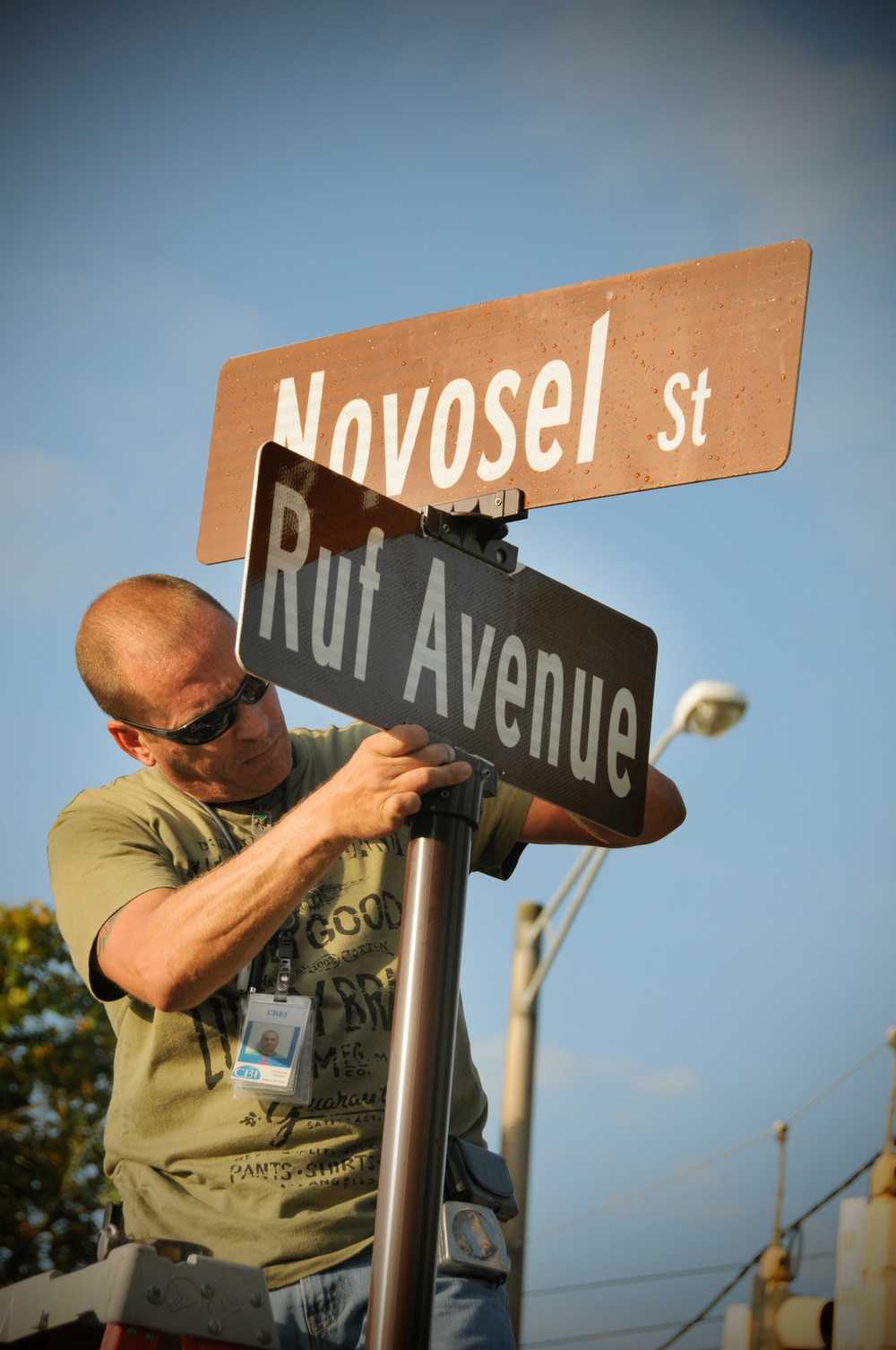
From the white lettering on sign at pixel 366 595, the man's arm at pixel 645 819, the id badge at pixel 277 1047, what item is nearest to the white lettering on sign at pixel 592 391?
the white lettering on sign at pixel 366 595

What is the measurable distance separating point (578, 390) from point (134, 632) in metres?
1.48

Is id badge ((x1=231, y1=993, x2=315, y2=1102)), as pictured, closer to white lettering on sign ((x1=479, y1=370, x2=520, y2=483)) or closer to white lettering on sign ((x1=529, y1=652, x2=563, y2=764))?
white lettering on sign ((x1=529, y1=652, x2=563, y2=764))

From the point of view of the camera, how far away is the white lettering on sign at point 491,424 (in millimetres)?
2383

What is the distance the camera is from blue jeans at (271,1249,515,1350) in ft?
8.73

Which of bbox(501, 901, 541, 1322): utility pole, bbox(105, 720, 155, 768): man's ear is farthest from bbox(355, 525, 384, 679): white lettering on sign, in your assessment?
bbox(501, 901, 541, 1322): utility pole

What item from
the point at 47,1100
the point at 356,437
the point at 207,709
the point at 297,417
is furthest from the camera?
the point at 47,1100

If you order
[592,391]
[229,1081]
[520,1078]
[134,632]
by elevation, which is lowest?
[229,1081]

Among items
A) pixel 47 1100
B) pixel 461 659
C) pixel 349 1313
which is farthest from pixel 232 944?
pixel 47 1100

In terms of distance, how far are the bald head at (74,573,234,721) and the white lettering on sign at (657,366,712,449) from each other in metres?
1.45

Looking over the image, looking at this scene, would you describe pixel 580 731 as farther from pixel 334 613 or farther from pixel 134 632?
pixel 134 632

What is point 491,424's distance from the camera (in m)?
2.43

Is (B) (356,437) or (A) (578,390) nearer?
(A) (578,390)

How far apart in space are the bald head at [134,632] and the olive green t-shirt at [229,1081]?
1.02 feet

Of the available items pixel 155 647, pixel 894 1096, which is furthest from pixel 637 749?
pixel 894 1096
